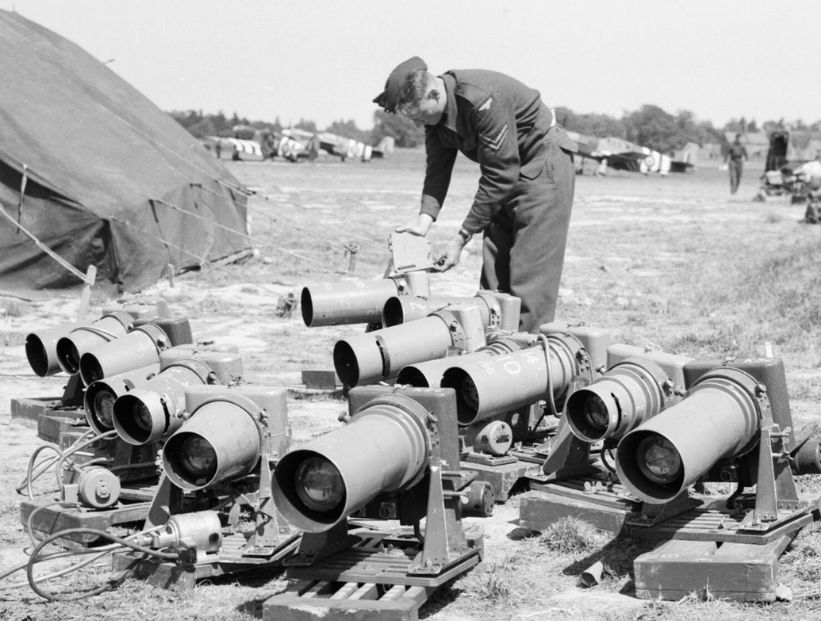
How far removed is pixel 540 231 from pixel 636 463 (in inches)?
114

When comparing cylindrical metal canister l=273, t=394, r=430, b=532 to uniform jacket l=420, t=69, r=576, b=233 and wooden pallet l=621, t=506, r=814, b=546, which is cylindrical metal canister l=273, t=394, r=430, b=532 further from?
uniform jacket l=420, t=69, r=576, b=233

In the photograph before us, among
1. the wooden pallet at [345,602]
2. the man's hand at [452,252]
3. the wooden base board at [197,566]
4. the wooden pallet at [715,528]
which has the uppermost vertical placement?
the man's hand at [452,252]

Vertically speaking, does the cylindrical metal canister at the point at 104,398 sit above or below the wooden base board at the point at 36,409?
above

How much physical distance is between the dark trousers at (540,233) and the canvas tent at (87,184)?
6541mm

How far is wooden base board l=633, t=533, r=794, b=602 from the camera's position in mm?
3957

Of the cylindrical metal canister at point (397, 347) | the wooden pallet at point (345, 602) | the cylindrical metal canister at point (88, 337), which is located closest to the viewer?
the wooden pallet at point (345, 602)

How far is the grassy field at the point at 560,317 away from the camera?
413cm

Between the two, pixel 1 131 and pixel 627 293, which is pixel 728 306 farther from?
pixel 1 131

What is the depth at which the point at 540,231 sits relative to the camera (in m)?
6.93

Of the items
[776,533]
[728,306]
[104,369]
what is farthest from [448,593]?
[728,306]

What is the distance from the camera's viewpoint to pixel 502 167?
658 centimetres

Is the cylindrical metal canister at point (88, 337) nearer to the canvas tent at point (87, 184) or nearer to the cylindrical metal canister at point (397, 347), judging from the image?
the cylindrical metal canister at point (397, 347)

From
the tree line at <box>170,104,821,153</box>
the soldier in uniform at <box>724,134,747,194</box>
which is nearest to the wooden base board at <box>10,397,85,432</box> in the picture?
the soldier in uniform at <box>724,134,747,194</box>

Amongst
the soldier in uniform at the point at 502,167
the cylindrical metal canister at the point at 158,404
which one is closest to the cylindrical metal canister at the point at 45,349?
the cylindrical metal canister at the point at 158,404
